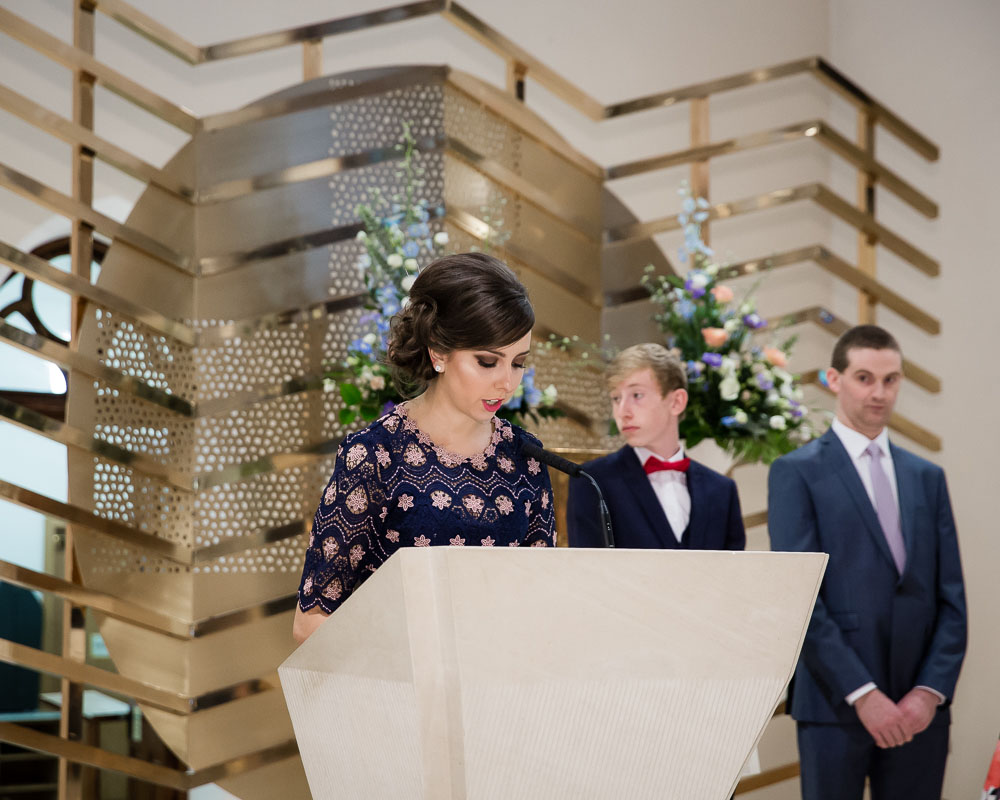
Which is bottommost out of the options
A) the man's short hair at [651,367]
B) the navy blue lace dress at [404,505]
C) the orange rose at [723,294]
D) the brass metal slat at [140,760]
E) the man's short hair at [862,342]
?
the brass metal slat at [140,760]

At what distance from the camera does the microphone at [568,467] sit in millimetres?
1564

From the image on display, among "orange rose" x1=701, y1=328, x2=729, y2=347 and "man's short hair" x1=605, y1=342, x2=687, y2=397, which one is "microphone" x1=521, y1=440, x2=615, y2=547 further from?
"orange rose" x1=701, y1=328, x2=729, y2=347

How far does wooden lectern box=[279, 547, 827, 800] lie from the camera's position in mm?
1123

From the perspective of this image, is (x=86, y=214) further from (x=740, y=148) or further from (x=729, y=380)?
(x=740, y=148)

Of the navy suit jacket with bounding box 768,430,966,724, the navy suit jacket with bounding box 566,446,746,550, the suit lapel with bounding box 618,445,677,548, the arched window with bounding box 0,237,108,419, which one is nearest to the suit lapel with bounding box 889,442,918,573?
the navy suit jacket with bounding box 768,430,966,724

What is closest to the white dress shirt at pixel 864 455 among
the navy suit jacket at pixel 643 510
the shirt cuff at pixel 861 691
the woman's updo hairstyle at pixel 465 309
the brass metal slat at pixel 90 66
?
the navy suit jacket at pixel 643 510

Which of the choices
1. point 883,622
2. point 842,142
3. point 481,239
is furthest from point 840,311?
point 883,622

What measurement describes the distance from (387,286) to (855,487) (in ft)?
4.86

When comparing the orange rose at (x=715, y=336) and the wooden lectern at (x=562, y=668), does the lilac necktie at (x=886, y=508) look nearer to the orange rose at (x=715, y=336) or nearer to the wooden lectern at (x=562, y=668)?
the orange rose at (x=715, y=336)

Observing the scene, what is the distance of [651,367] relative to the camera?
283 centimetres

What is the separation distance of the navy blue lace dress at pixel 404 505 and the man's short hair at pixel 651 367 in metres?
1.10

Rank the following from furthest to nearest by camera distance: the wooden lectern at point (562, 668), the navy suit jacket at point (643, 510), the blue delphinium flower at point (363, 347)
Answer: the blue delphinium flower at point (363, 347) → the navy suit jacket at point (643, 510) → the wooden lectern at point (562, 668)

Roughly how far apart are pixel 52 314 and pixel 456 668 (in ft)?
11.6

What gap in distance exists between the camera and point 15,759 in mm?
3484
